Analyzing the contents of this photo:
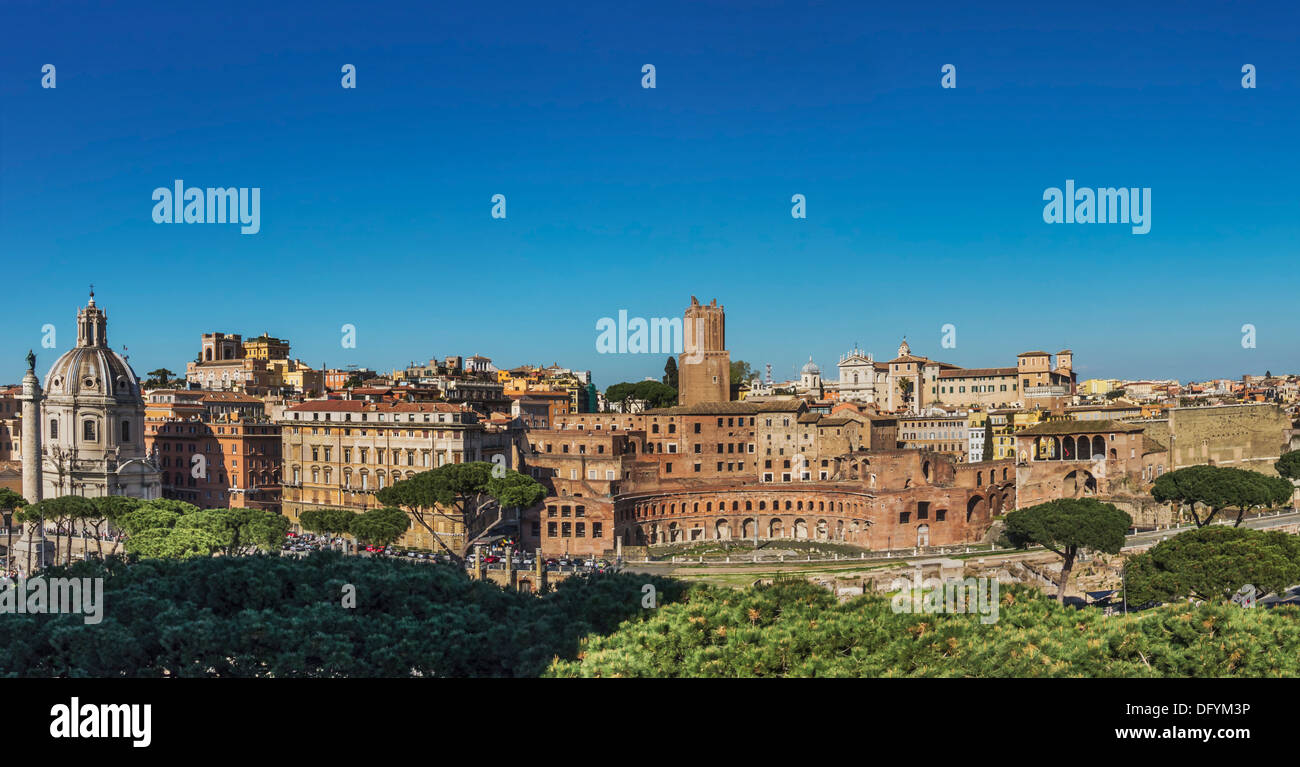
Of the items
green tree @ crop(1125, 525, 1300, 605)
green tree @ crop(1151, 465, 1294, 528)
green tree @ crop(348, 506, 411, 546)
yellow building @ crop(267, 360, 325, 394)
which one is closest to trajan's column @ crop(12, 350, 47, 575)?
green tree @ crop(348, 506, 411, 546)

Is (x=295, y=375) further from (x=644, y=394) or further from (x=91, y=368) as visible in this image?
(x=91, y=368)

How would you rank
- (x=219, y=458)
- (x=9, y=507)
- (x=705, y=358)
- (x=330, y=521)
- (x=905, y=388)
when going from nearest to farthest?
(x=330, y=521) < (x=9, y=507) < (x=219, y=458) < (x=705, y=358) < (x=905, y=388)

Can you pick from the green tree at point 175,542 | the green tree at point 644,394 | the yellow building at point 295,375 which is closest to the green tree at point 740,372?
the green tree at point 644,394

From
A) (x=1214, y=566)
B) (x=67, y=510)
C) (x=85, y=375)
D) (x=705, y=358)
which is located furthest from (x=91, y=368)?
(x=1214, y=566)

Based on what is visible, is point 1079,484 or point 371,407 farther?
point 371,407

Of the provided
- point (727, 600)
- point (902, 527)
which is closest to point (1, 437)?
point (902, 527)

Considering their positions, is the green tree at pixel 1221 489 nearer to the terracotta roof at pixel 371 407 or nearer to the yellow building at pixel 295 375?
the terracotta roof at pixel 371 407

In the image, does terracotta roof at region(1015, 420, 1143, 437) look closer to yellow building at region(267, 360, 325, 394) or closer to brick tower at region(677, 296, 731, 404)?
brick tower at region(677, 296, 731, 404)
